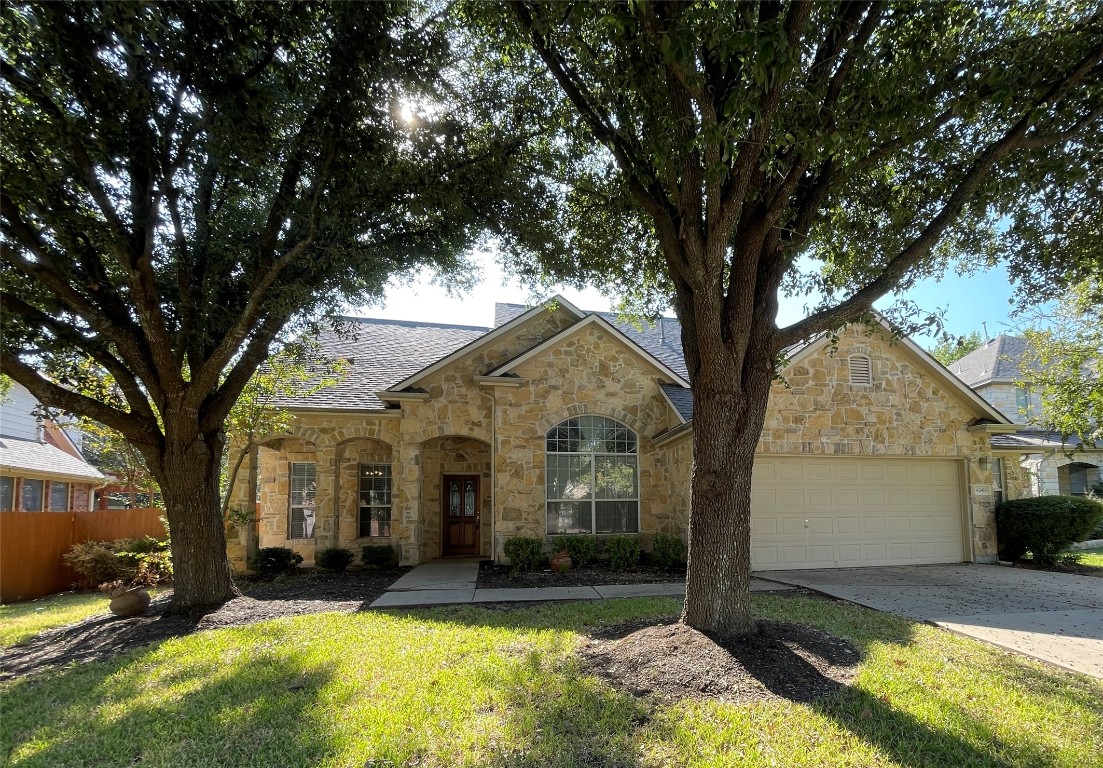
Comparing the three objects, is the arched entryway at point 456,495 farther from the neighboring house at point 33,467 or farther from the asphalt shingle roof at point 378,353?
the neighboring house at point 33,467

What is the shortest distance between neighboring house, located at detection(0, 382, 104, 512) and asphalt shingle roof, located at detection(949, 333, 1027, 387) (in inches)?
1213

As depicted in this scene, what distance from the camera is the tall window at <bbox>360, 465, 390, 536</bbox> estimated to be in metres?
13.8

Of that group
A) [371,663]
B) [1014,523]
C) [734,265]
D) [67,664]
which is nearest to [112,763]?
[371,663]

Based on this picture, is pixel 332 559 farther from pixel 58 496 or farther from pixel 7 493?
pixel 58 496

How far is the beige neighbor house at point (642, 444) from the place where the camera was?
1128 centimetres

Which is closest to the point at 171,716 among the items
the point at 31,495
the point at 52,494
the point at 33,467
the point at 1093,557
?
the point at 33,467

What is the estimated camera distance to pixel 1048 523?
11.3 metres

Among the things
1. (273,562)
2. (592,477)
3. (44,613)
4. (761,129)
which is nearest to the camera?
(761,129)

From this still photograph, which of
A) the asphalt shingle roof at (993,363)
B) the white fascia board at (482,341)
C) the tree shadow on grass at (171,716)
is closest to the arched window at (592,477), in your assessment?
the white fascia board at (482,341)

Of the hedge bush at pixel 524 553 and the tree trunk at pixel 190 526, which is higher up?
the tree trunk at pixel 190 526

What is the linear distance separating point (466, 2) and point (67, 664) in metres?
8.41

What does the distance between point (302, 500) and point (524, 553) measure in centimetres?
658

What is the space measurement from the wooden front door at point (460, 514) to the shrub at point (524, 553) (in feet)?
12.0

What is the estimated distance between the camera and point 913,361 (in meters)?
11.8
